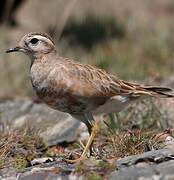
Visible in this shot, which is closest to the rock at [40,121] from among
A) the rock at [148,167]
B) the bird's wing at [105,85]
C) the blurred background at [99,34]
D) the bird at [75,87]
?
the blurred background at [99,34]

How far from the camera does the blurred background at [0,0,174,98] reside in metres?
12.4

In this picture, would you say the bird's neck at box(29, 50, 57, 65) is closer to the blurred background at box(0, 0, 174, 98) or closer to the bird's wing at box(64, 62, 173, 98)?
the bird's wing at box(64, 62, 173, 98)

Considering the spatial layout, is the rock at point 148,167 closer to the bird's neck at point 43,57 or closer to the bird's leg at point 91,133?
the bird's leg at point 91,133

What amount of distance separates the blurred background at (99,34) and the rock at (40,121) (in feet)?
4.14

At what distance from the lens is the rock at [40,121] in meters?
8.62

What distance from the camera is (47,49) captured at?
23.5ft

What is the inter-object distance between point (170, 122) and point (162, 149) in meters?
2.75

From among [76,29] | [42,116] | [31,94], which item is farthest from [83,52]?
[42,116]

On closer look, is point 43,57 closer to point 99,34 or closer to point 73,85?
point 73,85

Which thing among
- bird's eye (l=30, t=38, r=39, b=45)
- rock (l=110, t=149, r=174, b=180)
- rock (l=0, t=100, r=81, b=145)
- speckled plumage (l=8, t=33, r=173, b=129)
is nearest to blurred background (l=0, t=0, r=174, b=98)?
rock (l=0, t=100, r=81, b=145)

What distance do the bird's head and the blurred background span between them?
363 cm

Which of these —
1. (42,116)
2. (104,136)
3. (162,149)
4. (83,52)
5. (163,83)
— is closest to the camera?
(162,149)

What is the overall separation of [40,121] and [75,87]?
2837 millimetres

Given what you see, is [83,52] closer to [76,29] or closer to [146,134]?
[76,29]
